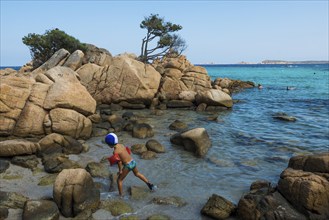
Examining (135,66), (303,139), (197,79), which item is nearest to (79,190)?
(303,139)

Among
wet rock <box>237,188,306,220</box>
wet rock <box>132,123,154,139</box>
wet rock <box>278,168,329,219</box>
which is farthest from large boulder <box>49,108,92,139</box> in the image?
wet rock <box>278,168,329,219</box>

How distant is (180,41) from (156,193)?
A: 52217 mm

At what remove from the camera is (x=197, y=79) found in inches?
1258

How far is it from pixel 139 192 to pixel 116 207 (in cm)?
130

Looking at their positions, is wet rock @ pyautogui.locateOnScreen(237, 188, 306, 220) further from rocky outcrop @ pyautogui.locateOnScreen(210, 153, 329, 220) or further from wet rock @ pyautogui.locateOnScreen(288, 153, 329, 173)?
wet rock @ pyautogui.locateOnScreen(288, 153, 329, 173)

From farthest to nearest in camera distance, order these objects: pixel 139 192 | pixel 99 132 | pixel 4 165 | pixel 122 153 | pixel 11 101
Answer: pixel 99 132 < pixel 11 101 < pixel 4 165 < pixel 139 192 < pixel 122 153

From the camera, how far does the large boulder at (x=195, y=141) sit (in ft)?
47.8

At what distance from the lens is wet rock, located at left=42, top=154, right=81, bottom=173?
11915 millimetres

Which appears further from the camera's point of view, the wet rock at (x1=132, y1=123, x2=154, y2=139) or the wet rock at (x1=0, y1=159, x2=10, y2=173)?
the wet rock at (x1=132, y1=123, x2=154, y2=139)

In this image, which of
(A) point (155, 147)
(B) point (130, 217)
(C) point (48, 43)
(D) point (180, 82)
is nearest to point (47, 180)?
(B) point (130, 217)

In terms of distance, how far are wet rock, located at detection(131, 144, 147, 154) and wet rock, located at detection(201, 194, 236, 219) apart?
6247mm

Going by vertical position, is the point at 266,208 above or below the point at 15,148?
below

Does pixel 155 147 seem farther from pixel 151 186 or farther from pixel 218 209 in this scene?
pixel 218 209

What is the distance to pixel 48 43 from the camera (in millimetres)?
38125
